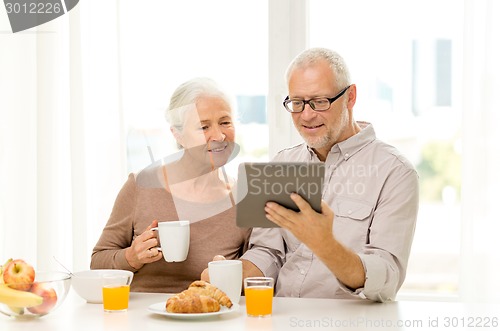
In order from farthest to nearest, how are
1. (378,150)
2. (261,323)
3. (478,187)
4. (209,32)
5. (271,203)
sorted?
(209,32), (478,187), (378,150), (271,203), (261,323)

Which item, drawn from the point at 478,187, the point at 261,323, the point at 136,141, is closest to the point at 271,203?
the point at 261,323

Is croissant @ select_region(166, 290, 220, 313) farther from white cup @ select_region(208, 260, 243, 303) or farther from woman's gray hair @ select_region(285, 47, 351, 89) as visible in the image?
woman's gray hair @ select_region(285, 47, 351, 89)

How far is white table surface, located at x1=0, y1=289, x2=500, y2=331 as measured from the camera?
175 centimetres

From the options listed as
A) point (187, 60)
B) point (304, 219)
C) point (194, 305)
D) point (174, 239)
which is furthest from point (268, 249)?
point (187, 60)

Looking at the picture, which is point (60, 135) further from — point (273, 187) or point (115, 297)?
point (273, 187)

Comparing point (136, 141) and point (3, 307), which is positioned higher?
point (136, 141)

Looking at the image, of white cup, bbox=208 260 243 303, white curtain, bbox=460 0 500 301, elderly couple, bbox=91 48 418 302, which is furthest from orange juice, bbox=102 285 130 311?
white curtain, bbox=460 0 500 301

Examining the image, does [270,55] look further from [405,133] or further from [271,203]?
[271,203]

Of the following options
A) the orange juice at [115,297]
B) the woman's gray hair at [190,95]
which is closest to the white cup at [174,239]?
the orange juice at [115,297]

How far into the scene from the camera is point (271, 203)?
1.90 meters

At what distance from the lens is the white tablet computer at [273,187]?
70.5 inches

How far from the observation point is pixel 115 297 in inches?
74.4

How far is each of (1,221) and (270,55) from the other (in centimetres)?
135

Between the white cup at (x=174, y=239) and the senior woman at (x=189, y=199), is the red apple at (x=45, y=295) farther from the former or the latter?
the senior woman at (x=189, y=199)
